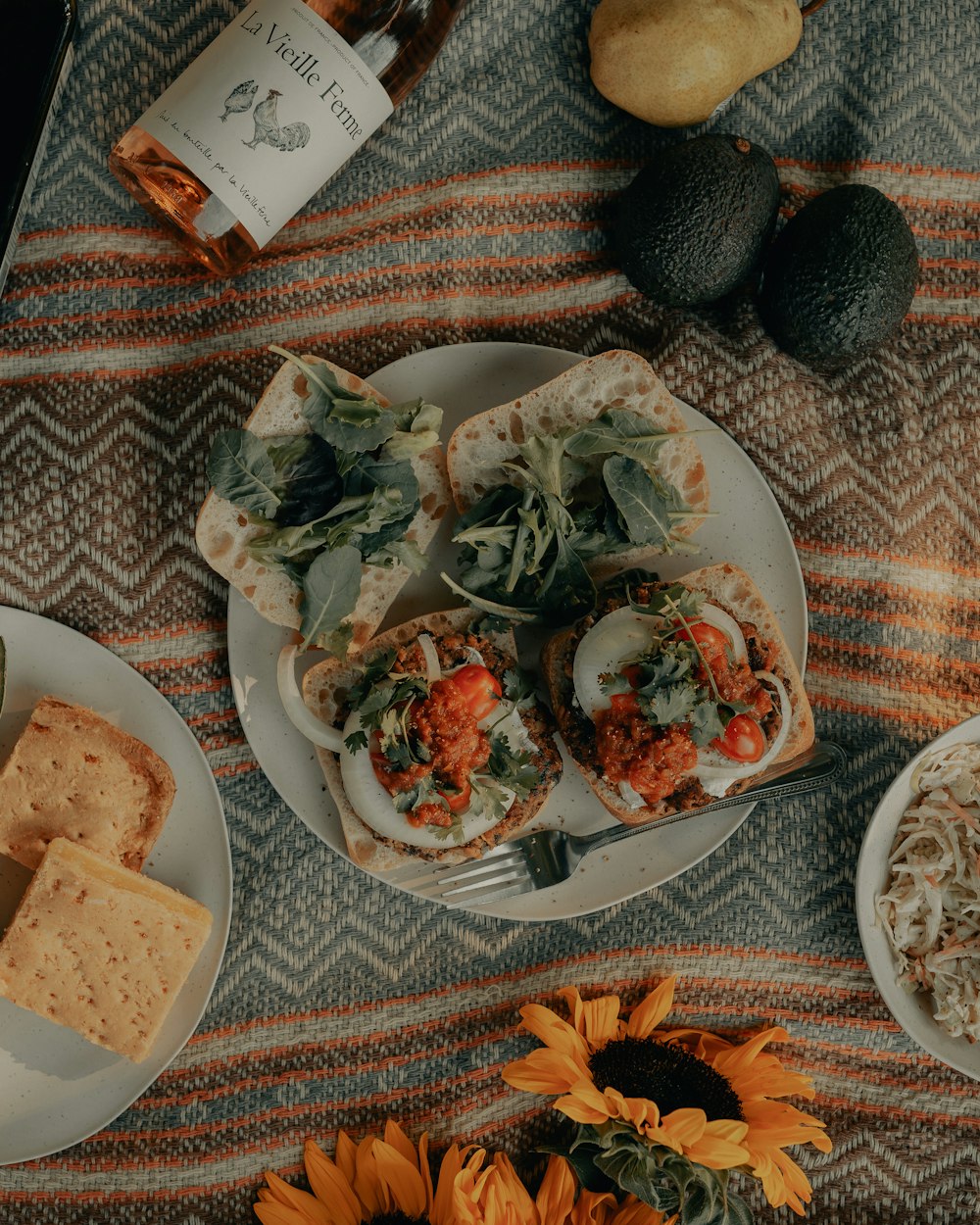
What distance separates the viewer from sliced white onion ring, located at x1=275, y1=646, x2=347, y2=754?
1.75 meters

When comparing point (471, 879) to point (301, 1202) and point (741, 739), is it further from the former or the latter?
point (301, 1202)

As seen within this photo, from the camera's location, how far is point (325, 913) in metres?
1.90

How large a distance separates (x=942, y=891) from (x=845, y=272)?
1143 millimetres

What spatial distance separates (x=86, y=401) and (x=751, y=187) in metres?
1.28

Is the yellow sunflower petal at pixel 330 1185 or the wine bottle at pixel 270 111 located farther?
the yellow sunflower petal at pixel 330 1185

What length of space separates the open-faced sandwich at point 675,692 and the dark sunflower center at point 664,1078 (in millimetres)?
454

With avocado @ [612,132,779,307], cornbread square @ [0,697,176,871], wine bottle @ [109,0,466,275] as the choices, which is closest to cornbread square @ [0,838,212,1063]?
cornbread square @ [0,697,176,871]

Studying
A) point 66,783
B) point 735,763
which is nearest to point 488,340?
point 735,763

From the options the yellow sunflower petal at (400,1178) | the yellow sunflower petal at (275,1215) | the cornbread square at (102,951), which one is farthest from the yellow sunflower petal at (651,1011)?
the cornbread square at (102,951)

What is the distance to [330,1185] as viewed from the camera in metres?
1.86

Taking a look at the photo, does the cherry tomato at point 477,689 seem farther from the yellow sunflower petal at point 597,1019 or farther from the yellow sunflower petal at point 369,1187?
the yellow sunflower petal at point 369,1187

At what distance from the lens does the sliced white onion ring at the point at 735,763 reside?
171 centimetres

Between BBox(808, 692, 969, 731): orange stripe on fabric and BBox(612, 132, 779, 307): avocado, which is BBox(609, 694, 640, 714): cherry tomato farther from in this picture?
BBox(612, 132, 779, 307): avocado

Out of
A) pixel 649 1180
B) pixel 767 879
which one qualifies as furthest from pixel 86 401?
pixel 649 1180
